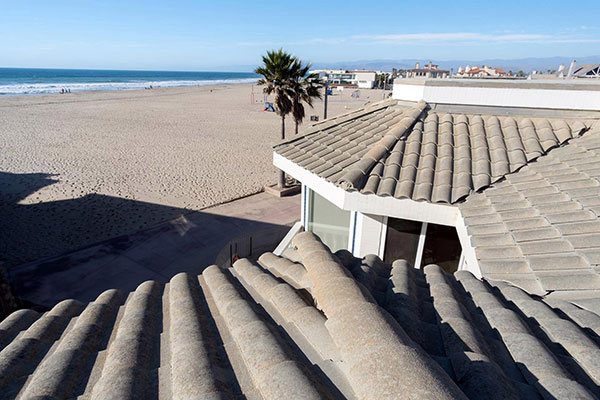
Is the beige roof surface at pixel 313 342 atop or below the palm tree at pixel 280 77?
below

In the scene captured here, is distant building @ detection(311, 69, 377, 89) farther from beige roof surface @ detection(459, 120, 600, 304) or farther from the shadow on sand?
beige roof surface @ detection(459, 120, 600, 304)

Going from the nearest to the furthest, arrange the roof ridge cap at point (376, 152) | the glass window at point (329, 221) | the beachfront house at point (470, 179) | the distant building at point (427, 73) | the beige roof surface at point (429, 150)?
the beachfront house at point (470, 179) → the beige roof surface at point (429, 150) → the roof ridge cap at point (376, 152) → the glass window at point (329, 221) → the distant building at point (427, 73)

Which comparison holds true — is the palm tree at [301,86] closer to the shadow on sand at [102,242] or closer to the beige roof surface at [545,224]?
the shadow on sand at [102,242]

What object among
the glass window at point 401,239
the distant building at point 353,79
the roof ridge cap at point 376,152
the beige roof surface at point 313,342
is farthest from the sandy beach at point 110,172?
the distant building at point 353,79

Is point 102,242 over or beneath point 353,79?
beneath

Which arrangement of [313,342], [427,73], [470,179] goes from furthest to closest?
[427,73] → [470,179] → [313,342]

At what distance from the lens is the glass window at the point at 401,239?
283 inches

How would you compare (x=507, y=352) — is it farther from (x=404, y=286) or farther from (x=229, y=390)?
(x=229, y=390)

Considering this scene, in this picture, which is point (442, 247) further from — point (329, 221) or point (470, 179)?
point (329, 221)

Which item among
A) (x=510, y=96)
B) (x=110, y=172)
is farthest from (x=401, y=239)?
(x=110, y=172)

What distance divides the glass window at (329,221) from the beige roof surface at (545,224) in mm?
3252

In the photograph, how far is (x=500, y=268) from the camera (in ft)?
13.9

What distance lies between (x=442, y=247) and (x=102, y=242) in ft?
41.2

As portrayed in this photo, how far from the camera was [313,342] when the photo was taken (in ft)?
8.02
